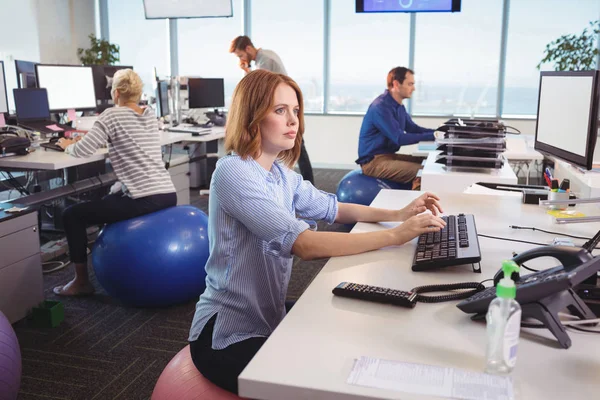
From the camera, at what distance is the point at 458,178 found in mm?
2867

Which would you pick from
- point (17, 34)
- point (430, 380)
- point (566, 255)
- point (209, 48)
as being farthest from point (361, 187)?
point (17, 34)

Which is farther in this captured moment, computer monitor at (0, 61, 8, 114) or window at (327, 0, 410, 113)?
window at (327, 0, 410, 113)

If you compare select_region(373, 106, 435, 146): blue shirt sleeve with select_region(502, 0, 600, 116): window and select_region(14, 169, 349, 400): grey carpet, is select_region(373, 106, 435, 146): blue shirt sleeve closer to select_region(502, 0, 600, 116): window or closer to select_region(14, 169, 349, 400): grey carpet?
select_region(14, 169, 349, 400): grey carpet

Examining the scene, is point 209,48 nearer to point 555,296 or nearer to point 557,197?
point 557,197

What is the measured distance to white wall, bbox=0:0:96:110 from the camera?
688cm

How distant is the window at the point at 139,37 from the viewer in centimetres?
805

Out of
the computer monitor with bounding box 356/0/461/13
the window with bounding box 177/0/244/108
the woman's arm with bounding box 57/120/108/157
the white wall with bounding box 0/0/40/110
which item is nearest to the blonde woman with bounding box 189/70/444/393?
the woman's arm with bounding box 57/120/108/157

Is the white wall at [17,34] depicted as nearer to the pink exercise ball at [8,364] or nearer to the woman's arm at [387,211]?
the pink exercise ball at [8,364]

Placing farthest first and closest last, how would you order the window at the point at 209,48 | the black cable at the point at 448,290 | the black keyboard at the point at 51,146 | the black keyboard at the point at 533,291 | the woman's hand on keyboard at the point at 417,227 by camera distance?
the window at the point at 209,48, the black keyboard at the point at 51,146, the woman's hand on keyboard at the point at 417,227, the black cable at the point at 448,290, the black keyboard at the point at 533,291

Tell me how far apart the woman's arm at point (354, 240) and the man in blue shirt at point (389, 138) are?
9.10ft

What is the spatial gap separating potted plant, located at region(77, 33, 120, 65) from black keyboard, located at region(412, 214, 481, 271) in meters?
6.75

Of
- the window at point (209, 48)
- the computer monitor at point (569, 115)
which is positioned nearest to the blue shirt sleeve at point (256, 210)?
the computer monitor at point (569, 115)

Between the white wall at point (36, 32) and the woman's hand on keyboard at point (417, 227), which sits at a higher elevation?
the white wall at point (36, 32)

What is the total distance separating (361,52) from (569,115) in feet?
18.4
